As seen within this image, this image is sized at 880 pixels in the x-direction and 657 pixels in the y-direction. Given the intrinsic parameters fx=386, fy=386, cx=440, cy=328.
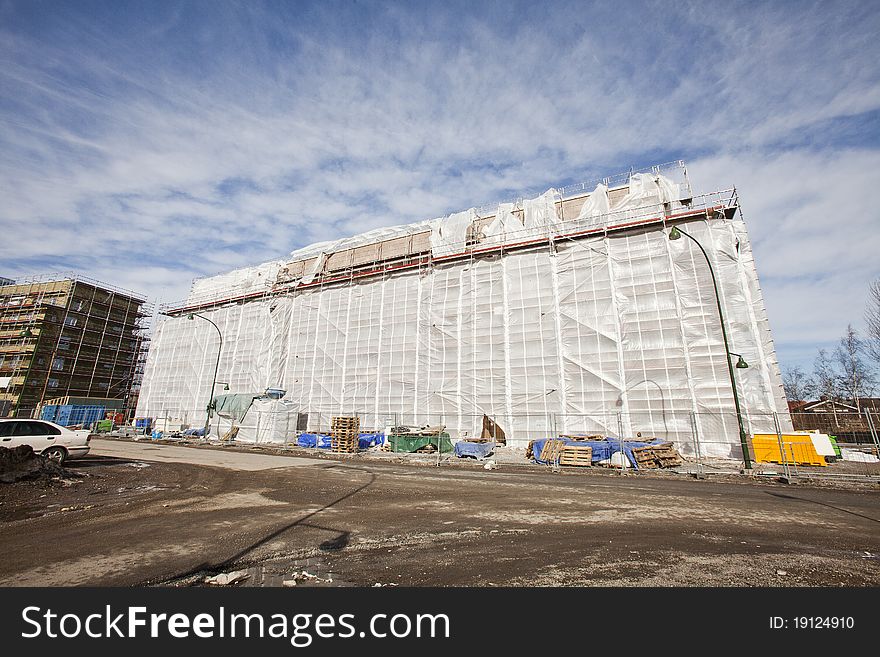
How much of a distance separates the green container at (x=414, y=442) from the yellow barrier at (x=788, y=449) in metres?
13.6

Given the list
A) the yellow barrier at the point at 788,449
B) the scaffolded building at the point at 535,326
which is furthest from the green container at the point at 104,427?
the yellow barrier at the point at 788,449

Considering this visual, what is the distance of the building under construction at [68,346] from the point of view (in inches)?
1785

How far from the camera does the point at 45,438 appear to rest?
40.4 ft

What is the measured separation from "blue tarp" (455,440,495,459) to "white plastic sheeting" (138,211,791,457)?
2.34m

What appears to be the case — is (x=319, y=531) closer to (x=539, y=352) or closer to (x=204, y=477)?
(x=204, y=477)

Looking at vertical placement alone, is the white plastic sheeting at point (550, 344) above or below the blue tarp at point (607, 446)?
above

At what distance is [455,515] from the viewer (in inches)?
285

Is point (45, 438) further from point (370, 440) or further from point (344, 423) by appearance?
point (370, 440)

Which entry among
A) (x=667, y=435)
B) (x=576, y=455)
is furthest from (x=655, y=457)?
(x=667, y=435)

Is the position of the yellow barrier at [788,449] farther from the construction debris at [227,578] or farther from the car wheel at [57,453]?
the car wheel at [57,453]

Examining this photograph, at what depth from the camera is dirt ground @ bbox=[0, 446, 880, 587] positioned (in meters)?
4.24

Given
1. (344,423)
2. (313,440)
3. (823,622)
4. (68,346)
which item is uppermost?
(68,346)

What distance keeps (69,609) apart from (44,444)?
12.9m

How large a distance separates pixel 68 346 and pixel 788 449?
230ft
